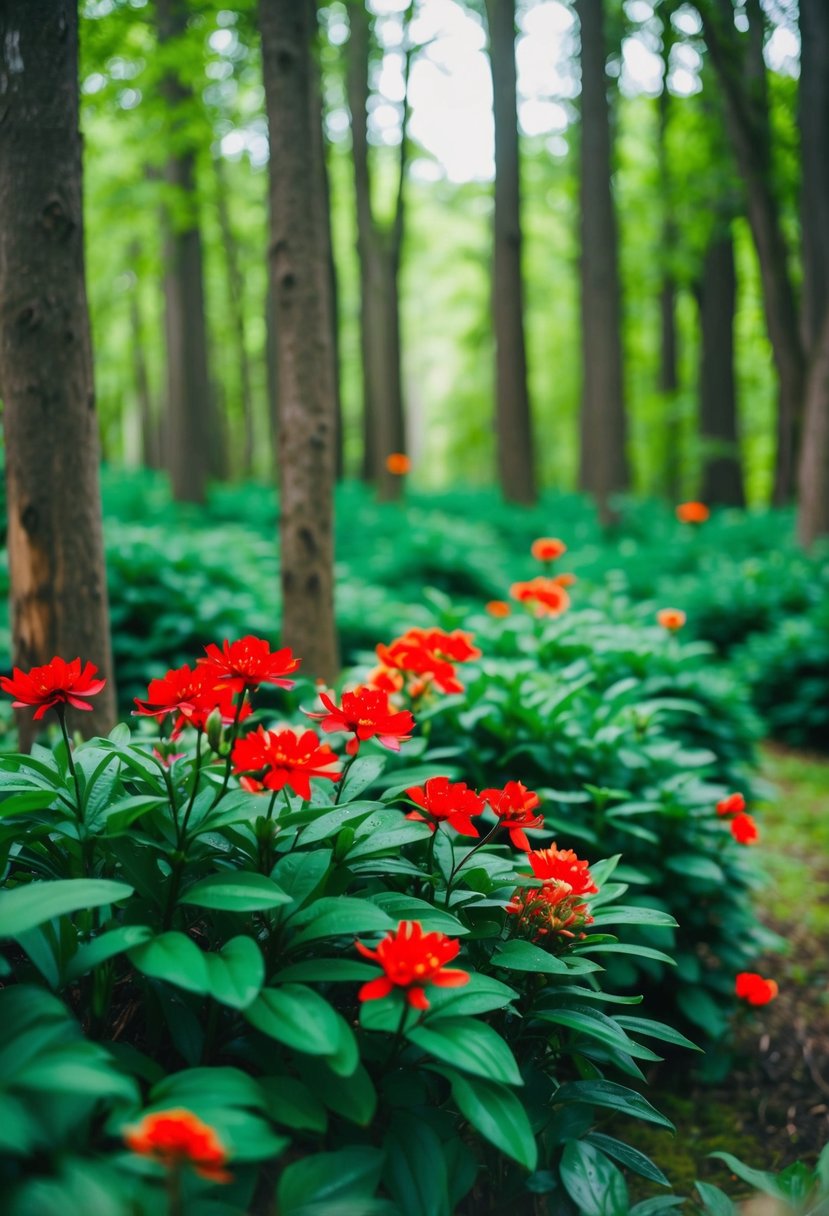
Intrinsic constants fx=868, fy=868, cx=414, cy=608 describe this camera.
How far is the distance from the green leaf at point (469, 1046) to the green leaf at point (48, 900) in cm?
47

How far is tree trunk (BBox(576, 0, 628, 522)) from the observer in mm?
9227

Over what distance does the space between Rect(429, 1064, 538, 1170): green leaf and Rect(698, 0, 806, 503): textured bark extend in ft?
29.7

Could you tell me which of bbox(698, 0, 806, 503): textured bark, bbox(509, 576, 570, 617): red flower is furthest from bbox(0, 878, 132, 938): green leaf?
bbox(698, 0, 806, 503): textured bark

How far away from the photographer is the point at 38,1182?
954mm

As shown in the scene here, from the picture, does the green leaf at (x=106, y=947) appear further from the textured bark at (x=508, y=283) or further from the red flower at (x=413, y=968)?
the textured bark at (x=508, y=283)

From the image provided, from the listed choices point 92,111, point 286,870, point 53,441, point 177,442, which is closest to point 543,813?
point 286,870

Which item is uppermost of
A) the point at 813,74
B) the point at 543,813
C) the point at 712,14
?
the point at 712,14

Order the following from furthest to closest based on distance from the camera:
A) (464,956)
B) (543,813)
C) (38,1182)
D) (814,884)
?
(814,884)
(543,813)
(464,956)
(38,1182)

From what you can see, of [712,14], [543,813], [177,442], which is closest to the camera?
[543,813]

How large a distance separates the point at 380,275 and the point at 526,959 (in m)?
11.8

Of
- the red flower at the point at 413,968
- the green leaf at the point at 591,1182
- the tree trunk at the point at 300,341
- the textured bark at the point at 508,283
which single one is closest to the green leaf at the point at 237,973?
the red flower at the point at 413,968

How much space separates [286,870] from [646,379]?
21845 millimetres

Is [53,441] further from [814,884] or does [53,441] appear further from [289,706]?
[814,884]

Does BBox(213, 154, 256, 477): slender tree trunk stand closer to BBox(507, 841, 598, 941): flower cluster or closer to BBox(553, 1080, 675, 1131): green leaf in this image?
BBox(507, 841, 598, 941): flower cluster
